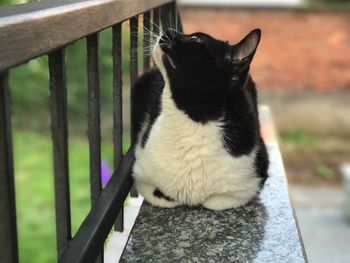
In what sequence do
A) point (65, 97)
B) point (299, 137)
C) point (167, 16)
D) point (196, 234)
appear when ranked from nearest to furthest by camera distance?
point (65, 97), point (196, 234), point (167, 16), point (299, 137)

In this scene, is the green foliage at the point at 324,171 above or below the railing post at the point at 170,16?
below

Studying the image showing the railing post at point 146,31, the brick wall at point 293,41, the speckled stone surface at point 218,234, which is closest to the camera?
the speckled stone surface at point 218,234

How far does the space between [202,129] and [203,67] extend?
15 centimetres

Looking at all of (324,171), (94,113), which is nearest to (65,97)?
(94,113)

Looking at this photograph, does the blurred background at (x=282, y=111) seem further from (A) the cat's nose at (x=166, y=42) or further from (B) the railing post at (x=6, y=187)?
(B) the railing post at (x=6, y=187)

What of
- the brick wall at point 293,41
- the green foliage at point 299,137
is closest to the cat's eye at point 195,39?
the green foliage at point 299,137

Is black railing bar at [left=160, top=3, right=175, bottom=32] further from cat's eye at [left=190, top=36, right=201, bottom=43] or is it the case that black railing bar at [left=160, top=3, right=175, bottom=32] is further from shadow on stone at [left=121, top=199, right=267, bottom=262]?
shadow on stone at [left=121, top=199, right=267, bottom=262]

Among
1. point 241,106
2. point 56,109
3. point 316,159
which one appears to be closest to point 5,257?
point 56,109

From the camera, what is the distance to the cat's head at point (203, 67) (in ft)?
4.19

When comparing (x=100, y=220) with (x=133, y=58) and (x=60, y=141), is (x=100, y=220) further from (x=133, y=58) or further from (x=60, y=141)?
(x=133, y=58)

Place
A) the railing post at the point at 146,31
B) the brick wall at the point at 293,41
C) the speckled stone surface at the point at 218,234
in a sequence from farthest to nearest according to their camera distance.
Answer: the brick wall at the point at 293,41 < the railing post at the point at 146,31 < the speckled stone surface at the point at 218,234

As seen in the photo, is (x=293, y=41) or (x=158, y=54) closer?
(x=158, y=54)

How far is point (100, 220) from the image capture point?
1086 mm

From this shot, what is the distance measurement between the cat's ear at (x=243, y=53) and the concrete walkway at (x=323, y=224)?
204 cm
